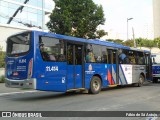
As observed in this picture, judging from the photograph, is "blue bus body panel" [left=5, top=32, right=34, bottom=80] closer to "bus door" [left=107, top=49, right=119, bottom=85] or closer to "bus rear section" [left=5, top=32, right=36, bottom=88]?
"bus rear section" [left=5, top=32, right=36, bottom=88]

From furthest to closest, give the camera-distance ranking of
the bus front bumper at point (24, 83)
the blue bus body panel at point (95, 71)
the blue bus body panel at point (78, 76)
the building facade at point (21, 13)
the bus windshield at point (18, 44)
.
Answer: the building facade at point (21, 13) < the blue bus body panel at point (95, 71) < the blue bus body panel at point (78, 76) < the bus windshield at point (18, 44) < the bus front bumper at point (24, 83)

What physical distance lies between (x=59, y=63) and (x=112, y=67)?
492 cm

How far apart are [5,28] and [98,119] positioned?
30.3m

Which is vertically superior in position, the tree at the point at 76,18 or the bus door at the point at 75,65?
the tree at the point at 76,18

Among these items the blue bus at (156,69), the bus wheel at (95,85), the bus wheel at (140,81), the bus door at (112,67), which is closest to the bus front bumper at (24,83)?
the bus wheel at (95,85)

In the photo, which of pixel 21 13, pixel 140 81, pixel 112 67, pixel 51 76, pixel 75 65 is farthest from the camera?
pixel 21 13

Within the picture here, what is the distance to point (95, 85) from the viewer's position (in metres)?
15.7

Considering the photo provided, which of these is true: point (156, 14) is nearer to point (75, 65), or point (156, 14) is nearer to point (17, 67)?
point (75, 65)

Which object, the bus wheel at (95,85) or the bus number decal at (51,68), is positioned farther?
the bus wheel at (95,85)

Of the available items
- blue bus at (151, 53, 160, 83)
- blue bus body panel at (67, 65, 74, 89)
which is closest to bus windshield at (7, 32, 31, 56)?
blue bus body panel at (67, 65, 74, 89)

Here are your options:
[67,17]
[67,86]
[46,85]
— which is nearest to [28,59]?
[46,85]

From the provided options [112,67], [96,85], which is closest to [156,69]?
[112,67]

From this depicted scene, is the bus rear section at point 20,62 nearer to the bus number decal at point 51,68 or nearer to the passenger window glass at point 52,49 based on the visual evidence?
the passenger window glass at point 52,49

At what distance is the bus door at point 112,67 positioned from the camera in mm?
17000
